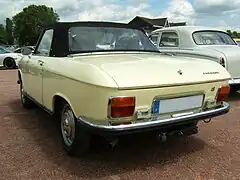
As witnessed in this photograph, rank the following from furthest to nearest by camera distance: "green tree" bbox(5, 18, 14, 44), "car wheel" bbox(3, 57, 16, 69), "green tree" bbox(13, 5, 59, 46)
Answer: "green tree" bbox(5, 18, 14, 44), "green tree" bbox(13, 5, 59, 46), "car wheel" bbox(3, 57, 16, 69)

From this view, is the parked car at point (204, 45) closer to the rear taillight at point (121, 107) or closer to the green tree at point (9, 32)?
the rear taillight at point (121, 107)

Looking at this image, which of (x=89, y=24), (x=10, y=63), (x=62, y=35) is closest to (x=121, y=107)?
(x=62, y=35)

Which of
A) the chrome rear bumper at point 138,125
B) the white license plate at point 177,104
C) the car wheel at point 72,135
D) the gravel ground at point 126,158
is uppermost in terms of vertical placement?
the white license plate at point 177,104

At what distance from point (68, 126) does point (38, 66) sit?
1.22 meters

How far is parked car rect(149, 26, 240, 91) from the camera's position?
6.51 meters

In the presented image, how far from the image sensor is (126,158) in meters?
3.58

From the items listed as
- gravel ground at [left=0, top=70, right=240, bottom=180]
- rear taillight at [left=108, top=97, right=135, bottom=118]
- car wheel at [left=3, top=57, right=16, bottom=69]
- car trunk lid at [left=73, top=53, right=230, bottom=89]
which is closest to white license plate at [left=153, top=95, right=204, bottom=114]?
car trunk lid at [left=73, top=53, right=230, bottom=89]

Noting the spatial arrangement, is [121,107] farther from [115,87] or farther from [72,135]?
[72,135]

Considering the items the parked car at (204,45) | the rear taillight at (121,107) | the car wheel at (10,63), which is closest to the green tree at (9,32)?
the car wheel at (10,63)

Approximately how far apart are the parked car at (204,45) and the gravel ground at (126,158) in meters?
2.07

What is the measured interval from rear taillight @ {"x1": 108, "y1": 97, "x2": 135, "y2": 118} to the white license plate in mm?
279

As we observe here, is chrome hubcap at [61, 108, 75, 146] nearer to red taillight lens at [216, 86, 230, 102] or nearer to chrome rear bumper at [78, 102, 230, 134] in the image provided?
chrome rear bumper at [78, 102, 230, 134]

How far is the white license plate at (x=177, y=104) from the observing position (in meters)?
3.08

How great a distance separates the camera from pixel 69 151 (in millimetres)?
3613
